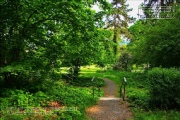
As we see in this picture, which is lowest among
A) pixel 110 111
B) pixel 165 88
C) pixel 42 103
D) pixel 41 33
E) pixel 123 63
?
pixel 110 111

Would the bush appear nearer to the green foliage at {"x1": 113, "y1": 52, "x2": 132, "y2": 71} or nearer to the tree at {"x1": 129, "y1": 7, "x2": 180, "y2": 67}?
the tree at {"x1": 129, "y1": 7, "x2": 180, "y2": 67}

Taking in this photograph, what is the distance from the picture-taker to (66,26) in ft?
34.7

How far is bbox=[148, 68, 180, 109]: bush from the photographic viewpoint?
29.7 ft

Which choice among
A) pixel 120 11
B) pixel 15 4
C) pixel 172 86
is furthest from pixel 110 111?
pixel 120 11

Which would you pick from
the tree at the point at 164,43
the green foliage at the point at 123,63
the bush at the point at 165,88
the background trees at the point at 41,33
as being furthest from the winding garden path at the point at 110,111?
the green foliage at the point at 123,63

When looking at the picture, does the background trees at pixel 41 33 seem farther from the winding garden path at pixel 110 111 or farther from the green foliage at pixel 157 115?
the green foliage at pixel 157 115

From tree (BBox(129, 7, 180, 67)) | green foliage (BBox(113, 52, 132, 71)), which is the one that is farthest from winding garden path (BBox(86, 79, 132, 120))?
green foliage (BBox(113, 52, 132, 71))

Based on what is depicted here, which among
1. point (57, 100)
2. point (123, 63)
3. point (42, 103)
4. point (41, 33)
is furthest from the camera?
point (123, 63)

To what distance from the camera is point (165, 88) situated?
9.13 metres

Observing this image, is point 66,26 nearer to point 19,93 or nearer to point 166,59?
point 19,93

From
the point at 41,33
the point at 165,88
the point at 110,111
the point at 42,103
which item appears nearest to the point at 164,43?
the point at 165,88

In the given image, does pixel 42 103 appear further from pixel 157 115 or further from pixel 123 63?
pixel 123 63

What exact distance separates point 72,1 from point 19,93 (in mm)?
3958

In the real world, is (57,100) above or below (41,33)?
below
